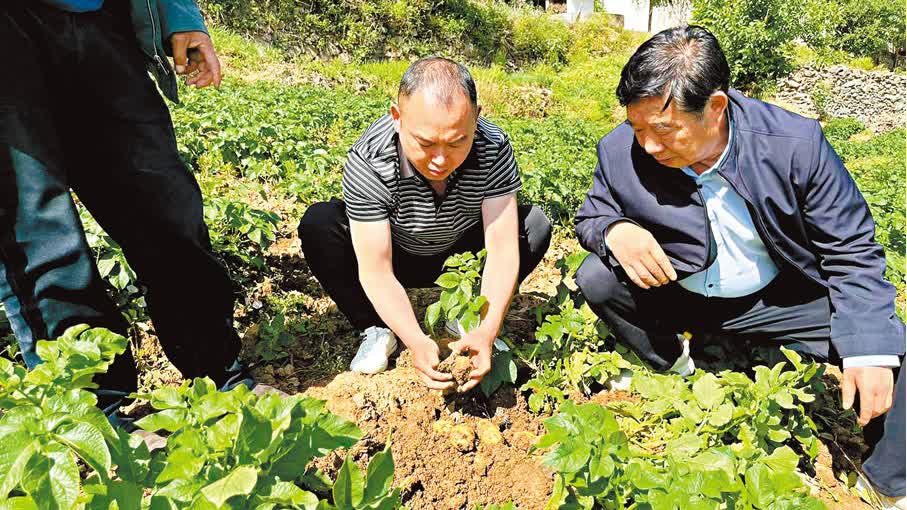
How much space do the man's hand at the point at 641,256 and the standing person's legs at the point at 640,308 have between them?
0.39 ft

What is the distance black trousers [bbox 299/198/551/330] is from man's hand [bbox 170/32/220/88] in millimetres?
581

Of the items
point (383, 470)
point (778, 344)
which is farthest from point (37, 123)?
point (778, 344)

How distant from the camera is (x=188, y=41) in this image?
6.42 ft

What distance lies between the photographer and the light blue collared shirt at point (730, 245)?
79.6 inches

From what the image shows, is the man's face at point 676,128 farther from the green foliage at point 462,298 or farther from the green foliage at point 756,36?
the green foliage at point 756,36

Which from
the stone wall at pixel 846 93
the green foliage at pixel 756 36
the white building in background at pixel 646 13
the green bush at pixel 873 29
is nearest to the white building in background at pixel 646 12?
the white building in background at pixel 646 13

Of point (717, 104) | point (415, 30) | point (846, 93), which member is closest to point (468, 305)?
point (717, 104)

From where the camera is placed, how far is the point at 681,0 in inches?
1319

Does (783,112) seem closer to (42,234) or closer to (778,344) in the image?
(778,344)

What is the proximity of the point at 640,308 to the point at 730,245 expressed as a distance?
367mm

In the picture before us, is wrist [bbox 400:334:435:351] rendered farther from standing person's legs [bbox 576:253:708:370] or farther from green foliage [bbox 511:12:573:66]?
A: green foliage [bbox 511:12:573:66]

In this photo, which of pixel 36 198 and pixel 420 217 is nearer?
pixel 36 198

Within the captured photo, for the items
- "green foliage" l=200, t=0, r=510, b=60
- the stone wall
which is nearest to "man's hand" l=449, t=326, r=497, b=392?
"green foliage" l=200, t=0, r=510, b=60

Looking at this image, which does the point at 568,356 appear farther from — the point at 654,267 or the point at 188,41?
the point at 188,41
